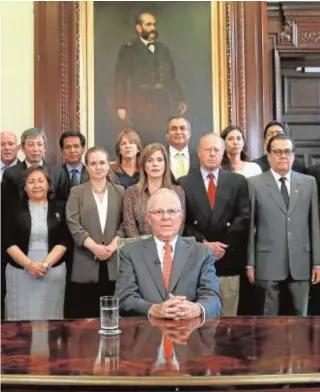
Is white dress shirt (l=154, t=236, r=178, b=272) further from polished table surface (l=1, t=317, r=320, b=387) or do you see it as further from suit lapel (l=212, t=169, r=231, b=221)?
suit lapel (l=212, t=169, r=231, b=221)

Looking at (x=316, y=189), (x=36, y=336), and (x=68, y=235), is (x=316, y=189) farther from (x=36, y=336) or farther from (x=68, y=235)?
(x=36, y=336)

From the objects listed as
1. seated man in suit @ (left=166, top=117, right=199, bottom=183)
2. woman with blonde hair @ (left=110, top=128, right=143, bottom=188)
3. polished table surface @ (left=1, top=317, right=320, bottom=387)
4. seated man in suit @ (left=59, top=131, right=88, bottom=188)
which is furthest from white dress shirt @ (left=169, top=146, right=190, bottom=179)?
polished table surface @ (left=1, top=317, right=320, bottom=387)

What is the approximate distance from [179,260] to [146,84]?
10.9 feet

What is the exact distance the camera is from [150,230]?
3.67m

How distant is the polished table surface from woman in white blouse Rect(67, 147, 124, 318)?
137 centimetres

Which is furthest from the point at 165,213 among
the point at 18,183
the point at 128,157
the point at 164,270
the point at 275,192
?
the point at 18,183

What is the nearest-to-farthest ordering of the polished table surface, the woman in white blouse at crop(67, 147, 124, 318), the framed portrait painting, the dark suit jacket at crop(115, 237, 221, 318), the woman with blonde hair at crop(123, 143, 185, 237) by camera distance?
1. the polished table surface
2. the dark suit jacket at crop(115, 237, 221, 318)
3. the woman with blonde hair at crop(123, 143, 185, 237)
4. the woman in white blouse at crop(67, 147, 124, 318)
5. the framed portrait painting

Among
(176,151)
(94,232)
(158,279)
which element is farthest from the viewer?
(176,151)

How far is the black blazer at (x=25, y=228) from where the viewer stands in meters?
3.75

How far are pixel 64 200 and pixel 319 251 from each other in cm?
163

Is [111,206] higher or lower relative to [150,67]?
lower

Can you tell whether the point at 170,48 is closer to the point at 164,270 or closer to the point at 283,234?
the point at 283,234

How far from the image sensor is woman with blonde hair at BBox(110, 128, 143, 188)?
159 inches

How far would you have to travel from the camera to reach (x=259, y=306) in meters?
3.74
